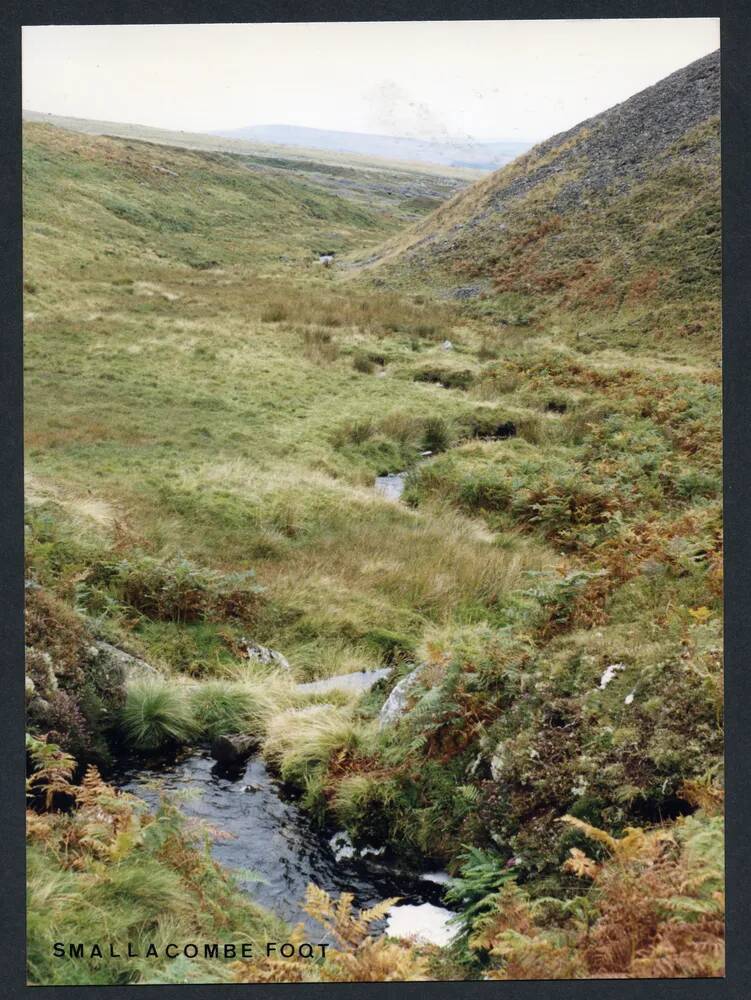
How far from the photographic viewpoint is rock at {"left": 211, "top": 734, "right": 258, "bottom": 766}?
221 inches

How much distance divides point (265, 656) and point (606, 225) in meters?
6.62

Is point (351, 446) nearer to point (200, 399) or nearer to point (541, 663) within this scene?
point (200, 399)

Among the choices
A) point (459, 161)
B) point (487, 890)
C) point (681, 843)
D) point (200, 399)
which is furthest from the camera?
point (200, 399)

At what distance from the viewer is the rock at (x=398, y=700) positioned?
560 centimetres

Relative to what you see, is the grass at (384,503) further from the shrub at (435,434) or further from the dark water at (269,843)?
the dark water at (269,843)

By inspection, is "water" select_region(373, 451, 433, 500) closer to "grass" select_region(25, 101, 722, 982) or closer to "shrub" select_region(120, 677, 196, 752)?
"grass" select_region(25, 101, 722, 982)

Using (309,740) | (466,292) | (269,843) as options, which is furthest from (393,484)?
(269,843)

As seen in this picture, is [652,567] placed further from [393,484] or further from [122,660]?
[122,660]

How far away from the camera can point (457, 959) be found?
463 cm

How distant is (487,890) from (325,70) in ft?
A: 18.8

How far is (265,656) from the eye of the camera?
638cm

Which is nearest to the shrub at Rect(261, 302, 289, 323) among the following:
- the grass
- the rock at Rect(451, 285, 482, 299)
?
the grass

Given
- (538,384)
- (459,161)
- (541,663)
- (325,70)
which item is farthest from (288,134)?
(541,663)

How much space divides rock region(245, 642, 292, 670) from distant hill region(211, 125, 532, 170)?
13.9 feet
